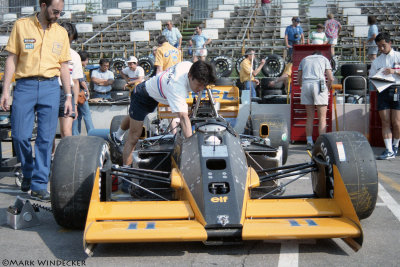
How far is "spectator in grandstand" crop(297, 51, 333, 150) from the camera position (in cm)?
945

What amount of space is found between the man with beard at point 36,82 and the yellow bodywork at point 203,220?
1682 millimetres

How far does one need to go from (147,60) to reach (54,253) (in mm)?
13071

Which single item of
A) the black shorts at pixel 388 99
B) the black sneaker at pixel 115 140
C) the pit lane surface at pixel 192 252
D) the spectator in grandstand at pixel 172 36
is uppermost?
the spectator in grandstand at pixel 172 36

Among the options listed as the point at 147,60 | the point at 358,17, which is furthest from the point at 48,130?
the point at 358,17

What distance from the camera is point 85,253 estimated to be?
12.9 ft

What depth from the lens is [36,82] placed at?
5.62 meters

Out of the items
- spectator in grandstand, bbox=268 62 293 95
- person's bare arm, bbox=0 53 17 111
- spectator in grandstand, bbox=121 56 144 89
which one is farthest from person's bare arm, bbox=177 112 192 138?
spectator in grandstand, bbox=268 62 293 95

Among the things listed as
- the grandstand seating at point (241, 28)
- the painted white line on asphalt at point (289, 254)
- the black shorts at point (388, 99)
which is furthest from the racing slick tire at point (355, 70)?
the painted white line on asphalt at point (289, 254)

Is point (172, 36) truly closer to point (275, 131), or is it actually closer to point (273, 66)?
point (273, 66)

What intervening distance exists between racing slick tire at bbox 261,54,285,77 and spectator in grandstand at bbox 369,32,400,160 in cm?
758

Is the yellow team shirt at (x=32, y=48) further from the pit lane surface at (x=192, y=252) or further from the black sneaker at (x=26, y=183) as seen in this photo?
the pit lane surface at (x=192, y=252)

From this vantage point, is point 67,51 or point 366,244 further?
point 67,51

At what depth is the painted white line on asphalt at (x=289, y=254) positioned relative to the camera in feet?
12.0

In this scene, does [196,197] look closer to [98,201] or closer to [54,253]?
[98,201]
